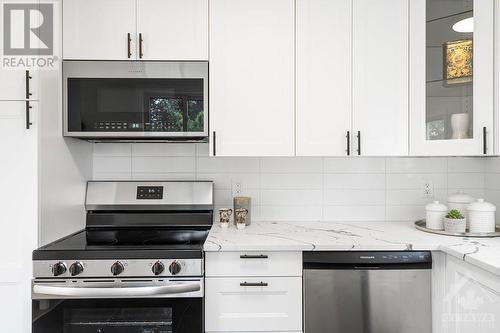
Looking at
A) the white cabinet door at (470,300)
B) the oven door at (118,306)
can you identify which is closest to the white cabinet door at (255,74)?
the oven door at (118,306)

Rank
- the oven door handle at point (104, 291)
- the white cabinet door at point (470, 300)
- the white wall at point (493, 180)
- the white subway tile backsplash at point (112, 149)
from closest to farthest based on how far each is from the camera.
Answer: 1. the white cabinet door at point (470, 300)
2. the oven door handle at point (104, 291)
3. the white wall at point (493, 180)
4. the white subway tile backsplash at point (112, 149)

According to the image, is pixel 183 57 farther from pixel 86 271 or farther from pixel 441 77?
pixel 441 77

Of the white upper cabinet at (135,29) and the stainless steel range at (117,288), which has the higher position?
the white upper cabinet at (135,29)

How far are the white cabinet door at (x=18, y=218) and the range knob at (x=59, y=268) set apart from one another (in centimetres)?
13

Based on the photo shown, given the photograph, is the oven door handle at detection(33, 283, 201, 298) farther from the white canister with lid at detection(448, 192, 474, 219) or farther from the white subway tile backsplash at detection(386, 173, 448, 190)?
the white canister with lid at detection(448, 192, 474, 219)

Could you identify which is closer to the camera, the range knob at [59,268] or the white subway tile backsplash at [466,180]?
the range knob at [59,268]

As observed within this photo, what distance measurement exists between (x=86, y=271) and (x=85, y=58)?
115cm

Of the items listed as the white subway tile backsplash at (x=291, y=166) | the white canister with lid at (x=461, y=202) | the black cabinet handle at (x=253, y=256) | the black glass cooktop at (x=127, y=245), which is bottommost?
the black cabinet handle at (x=253, y=256)

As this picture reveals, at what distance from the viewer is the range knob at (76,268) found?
4.67ft

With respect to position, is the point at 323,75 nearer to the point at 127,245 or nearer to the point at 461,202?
the point at 461,202

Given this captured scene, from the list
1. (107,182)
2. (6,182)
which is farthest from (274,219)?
(6,182)

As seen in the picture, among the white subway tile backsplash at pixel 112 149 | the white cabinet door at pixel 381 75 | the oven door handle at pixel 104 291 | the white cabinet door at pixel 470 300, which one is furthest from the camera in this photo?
the white subway tile backsplash at pixel 112 149

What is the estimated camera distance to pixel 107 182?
6.61 ft

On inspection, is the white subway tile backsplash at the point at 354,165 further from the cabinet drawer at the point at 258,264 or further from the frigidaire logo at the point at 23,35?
the frigidaire logo at the point at 23,35
